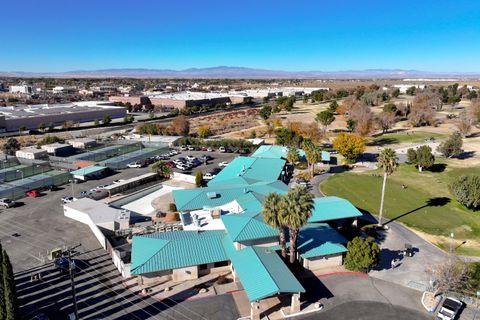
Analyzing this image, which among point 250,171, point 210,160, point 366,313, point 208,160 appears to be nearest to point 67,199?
point 250,171

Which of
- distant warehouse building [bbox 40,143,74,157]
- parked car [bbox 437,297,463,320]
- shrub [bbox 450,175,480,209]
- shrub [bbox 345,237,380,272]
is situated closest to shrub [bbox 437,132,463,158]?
shrub [bbox 450,175,480,209]

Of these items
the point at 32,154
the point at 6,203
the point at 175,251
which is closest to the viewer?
the point at 175,251

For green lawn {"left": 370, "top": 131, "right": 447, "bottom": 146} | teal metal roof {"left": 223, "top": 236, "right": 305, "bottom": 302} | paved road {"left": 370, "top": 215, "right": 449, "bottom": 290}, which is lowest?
paved road {"left": 370, "top": 215, "right": 449, "bottom": 290}

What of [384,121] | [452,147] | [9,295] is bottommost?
[452,147]

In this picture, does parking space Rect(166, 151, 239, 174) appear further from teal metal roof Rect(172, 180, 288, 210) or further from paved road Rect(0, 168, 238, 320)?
paved road Rect(0, 168, 238, 320)

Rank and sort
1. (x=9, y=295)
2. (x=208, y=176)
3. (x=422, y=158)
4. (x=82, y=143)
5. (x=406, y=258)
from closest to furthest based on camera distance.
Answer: (x=9, y=295) < (x=406, y=258) < (x=208, y=176) < (x=422, y=158) < (x=82, y=143)

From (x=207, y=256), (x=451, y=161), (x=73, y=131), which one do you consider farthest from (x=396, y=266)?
(x=73, y=131)

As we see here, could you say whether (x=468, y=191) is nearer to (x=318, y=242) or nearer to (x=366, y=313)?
(x=318, y=242)

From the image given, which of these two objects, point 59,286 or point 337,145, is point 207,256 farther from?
point 337,145
